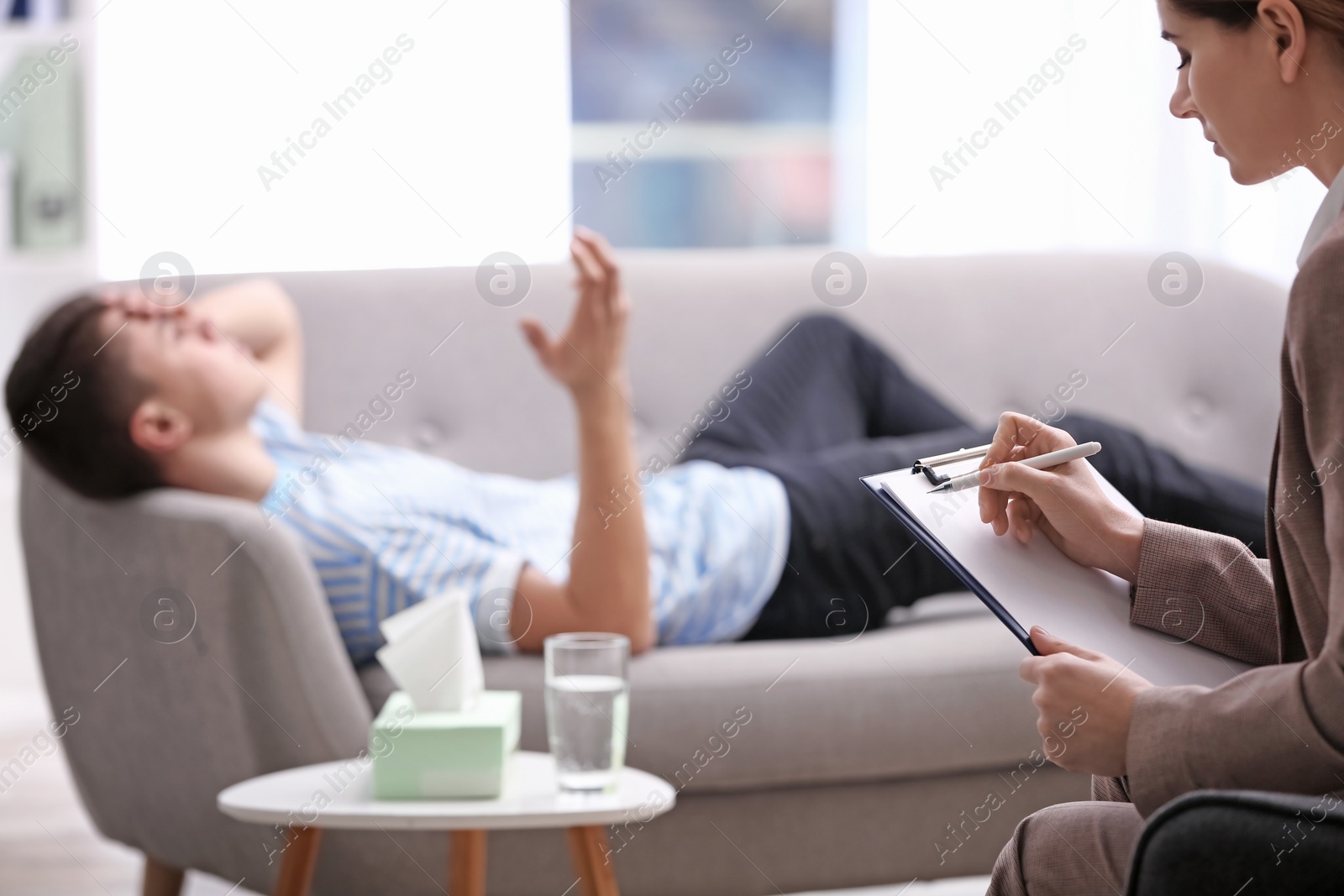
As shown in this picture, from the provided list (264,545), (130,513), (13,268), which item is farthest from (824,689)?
(13,268)

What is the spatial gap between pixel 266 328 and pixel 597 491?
666 mm

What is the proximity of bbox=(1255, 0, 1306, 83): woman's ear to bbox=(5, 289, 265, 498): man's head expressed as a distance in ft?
4.00

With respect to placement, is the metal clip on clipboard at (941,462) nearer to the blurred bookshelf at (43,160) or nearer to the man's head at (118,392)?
the man's head at (118,392)

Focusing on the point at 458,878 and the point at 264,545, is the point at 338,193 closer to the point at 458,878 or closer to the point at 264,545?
the point at 264,545

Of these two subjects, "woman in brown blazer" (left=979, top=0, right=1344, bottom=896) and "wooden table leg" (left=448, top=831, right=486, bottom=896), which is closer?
"woman in brown blazer" (left=979, top=0, right=1344, bottom=896)

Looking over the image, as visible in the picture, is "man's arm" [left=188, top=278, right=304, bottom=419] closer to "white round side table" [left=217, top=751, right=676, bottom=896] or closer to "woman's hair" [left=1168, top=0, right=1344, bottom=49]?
"white round side table" [left=217, top=751, right=676, bottom=896]

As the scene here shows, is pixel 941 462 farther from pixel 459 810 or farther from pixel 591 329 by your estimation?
pixel 591 329

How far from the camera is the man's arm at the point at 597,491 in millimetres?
1365

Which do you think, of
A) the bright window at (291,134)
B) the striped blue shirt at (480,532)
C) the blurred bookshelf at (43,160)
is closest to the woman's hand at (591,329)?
the striped blue shirt at (480,532)

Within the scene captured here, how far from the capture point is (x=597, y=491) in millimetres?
1430

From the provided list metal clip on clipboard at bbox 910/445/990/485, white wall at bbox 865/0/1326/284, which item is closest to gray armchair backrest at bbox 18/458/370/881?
metal clip on clipboard at bbox 910/445/990/485

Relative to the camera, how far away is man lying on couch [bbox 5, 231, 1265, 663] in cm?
140

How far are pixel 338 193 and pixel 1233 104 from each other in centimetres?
234

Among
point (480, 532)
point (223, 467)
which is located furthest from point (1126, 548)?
point (223, 467)
